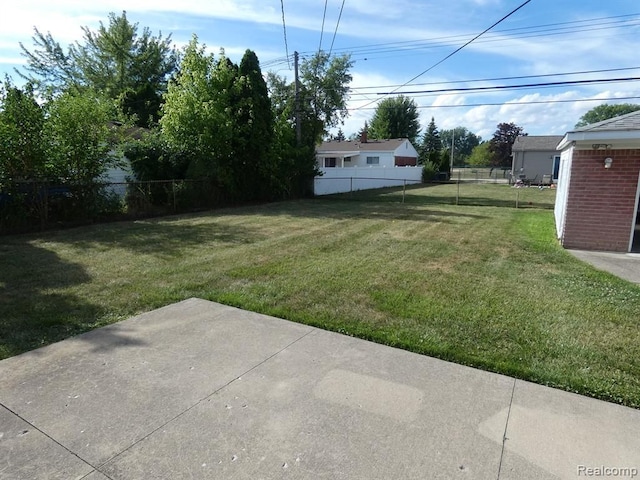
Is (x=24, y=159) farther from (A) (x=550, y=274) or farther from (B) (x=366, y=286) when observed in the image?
(A) (x=550, y=274)

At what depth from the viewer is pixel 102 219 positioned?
35.8ft

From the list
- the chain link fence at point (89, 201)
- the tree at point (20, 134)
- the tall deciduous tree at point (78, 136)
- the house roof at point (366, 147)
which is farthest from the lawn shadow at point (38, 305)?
the house roof at point (366, 147)

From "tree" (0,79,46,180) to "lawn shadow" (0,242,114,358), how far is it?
3.50 meters

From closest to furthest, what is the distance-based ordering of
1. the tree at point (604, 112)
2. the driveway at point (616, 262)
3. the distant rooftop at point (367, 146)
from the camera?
the driveway at point (616, 262), the distant rooftop at point (367, 146), the tree at point (604, 112)

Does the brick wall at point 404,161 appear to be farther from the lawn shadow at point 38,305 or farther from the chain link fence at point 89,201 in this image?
the lawn shadow at point 38,305

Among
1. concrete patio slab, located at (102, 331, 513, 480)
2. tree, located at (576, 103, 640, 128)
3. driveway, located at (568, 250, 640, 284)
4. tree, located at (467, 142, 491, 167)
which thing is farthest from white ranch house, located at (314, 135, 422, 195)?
tree, located at (576, 103, 640, 128)

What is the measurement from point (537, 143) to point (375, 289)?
36338mm

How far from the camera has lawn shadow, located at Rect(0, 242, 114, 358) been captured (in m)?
3.76

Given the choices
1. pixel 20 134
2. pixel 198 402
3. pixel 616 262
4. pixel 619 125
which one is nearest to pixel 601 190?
pixel 619 125

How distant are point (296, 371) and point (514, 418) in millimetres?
1594

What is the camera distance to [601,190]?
24.5ft

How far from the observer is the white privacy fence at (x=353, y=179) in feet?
69.1

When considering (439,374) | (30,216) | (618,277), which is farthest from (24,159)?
(618,277)

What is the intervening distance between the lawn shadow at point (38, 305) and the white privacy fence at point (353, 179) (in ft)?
48.5
